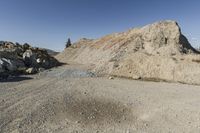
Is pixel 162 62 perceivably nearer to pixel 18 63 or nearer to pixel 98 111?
pixel 98 111

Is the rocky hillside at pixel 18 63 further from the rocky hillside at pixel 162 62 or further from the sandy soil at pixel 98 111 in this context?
the sandy soil at pixel 98 111

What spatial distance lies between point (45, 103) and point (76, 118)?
2670mm

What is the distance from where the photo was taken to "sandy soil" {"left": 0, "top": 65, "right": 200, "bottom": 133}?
8.45 metres

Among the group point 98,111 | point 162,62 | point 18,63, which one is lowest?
point 98,111

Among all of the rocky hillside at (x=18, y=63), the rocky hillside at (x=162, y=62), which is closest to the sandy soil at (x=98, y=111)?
the rocky hillside at (x=162, y=62)

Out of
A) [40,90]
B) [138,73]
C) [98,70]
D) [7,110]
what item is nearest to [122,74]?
[138,73]

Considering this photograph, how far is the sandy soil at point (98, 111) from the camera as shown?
8.45m

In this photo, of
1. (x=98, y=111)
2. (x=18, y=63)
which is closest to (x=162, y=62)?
(x=98, y=111)

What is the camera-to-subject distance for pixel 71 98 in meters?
12.4

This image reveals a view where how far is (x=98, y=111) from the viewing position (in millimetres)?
10273

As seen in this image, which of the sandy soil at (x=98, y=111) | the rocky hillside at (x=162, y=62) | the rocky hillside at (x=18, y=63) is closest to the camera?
the sandy soil at (x=98, y=111)

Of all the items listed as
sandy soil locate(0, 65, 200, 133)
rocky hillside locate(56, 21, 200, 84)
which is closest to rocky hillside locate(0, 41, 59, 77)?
rocky hillside locate(56, 21, 200, 84)

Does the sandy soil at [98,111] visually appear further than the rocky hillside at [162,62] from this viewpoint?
No

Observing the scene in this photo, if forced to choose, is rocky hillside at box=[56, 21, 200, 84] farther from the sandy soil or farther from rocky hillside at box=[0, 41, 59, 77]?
rocky hillside at box=[0, 41, 59, 77]
